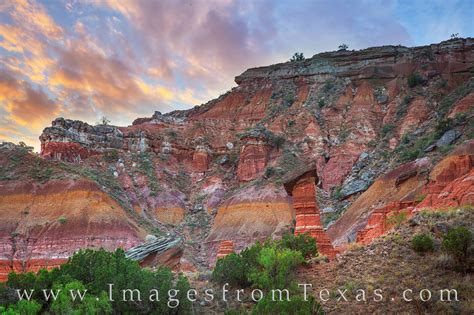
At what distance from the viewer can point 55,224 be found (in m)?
53.3

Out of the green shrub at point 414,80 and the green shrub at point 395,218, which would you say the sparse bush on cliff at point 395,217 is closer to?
the green shrub at point 395,218

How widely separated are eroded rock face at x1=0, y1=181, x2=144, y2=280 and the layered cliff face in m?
0.58

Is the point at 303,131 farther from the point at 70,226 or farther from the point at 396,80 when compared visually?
the point at 70,226

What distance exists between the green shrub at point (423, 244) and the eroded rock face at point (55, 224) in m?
39.5

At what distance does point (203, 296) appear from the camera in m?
18.8

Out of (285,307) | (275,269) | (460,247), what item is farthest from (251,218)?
(285,307)

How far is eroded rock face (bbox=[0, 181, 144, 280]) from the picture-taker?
50562 mm

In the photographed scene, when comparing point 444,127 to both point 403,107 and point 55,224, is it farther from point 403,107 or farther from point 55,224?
point 55,224

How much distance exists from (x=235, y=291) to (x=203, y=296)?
1291mm

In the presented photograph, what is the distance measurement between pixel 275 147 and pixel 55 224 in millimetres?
33999

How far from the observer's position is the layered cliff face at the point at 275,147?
54.7 metres

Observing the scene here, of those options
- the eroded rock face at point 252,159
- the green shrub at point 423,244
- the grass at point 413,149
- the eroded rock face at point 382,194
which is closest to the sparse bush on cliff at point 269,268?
the green shrub at point 423,244

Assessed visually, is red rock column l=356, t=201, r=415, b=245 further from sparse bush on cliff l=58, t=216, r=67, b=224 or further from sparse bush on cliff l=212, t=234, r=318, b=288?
sparse bush on cliff l=58, t=216, r=67, b=224

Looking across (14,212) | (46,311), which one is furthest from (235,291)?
(14,212)
